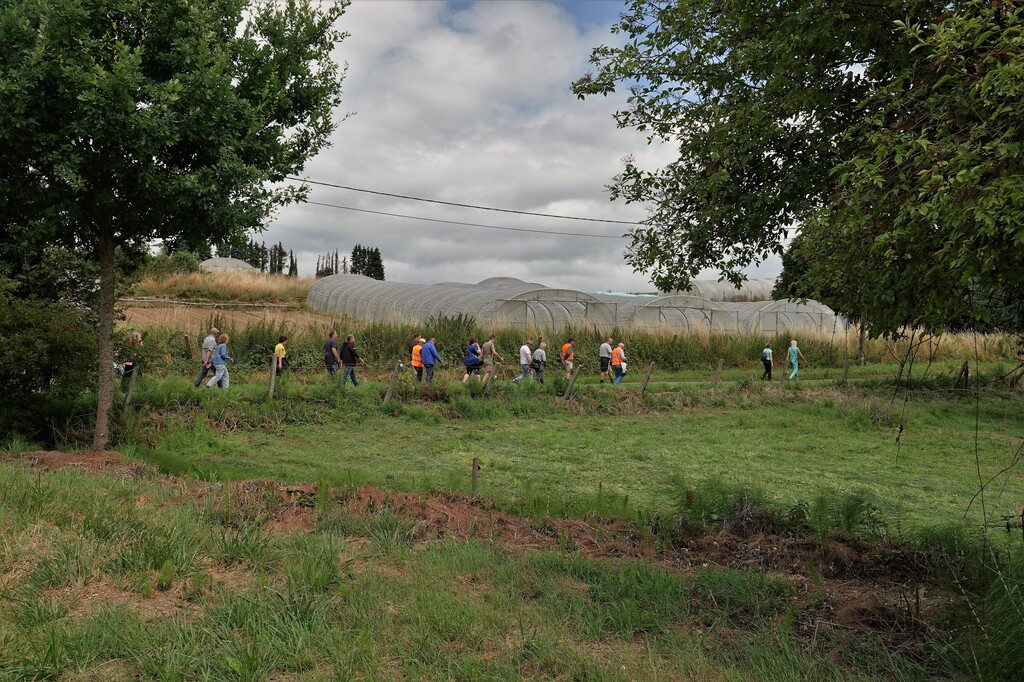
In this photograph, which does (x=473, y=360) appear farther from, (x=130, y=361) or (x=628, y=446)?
(x=130, y=361)

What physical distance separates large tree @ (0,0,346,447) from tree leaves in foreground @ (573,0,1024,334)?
5.78 metres

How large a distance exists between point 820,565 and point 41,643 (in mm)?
5728

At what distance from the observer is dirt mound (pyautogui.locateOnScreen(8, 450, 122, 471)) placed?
949 centimetres

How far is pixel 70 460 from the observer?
9977 millimetres

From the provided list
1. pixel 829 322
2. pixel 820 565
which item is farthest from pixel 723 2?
pixel 829 322

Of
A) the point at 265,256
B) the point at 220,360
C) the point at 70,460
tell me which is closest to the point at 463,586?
the point at 70,460

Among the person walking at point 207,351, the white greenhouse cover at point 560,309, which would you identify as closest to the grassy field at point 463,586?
the person walking at point 207,351

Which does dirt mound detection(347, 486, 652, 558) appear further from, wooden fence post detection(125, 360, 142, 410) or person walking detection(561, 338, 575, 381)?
person walking detection(561, 338, 575, 381)

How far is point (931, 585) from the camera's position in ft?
19.4

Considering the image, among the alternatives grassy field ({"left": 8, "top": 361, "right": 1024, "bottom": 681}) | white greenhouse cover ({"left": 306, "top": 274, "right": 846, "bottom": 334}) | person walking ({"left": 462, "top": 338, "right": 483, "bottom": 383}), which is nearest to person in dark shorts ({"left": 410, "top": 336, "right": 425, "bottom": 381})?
person walking ({"left": 462, "top": 338, "right": 483, "bottom": 383})

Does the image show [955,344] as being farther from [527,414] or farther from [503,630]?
[503,630]

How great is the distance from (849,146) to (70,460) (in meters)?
9.66

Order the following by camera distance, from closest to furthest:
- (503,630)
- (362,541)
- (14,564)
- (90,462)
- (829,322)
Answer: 1. (503,630)
2. (14,564)
3. (362,541)
4. (90,462)
5. (829,322)

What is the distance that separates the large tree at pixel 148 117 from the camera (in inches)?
429
